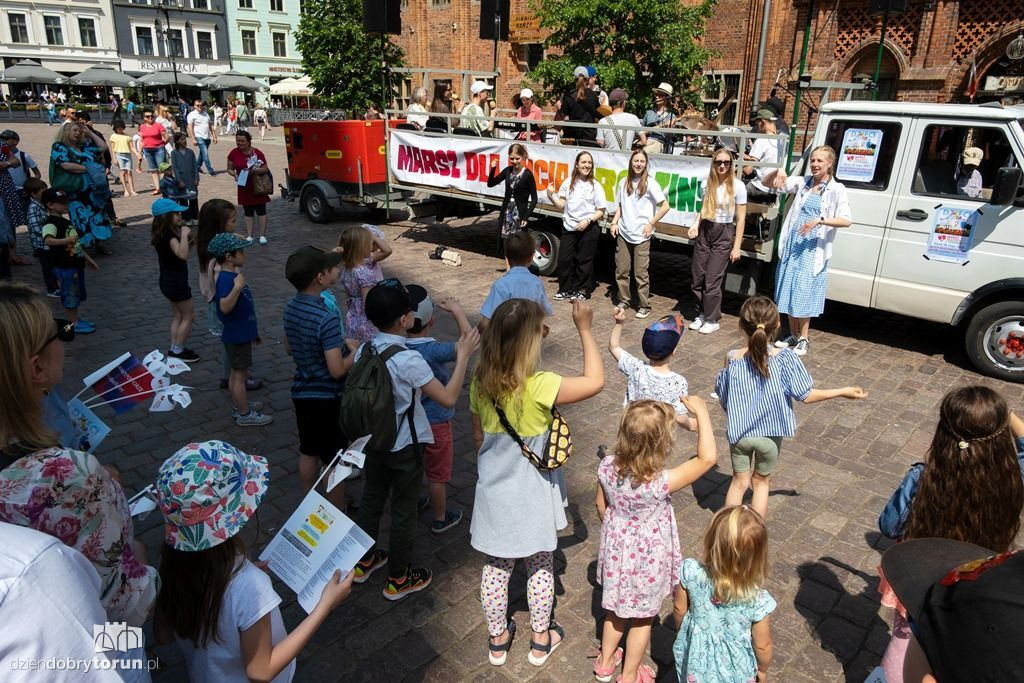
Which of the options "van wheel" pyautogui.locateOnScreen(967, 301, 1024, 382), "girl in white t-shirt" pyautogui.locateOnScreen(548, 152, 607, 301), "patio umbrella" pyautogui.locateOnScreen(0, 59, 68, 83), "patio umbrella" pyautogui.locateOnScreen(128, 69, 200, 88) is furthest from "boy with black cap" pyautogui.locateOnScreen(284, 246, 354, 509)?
"patio umbrella" pyautogui.locateOnScreen(0, 59, 68, 83)

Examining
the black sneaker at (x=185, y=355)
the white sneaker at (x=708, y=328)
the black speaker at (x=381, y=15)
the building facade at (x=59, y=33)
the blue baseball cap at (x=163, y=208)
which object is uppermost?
the building facade at (x=59, y=33)

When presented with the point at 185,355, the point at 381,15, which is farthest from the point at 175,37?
the point at 185,355

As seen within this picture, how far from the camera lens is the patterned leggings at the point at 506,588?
9.84 ft

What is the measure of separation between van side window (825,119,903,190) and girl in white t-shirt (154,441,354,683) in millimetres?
6657

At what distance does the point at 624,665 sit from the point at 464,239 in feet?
31.8

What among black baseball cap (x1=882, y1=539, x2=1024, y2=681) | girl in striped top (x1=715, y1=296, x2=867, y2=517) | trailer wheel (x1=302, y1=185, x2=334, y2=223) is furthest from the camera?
trailer wheel (x1=302, y1=185, x2=334, y2=223)

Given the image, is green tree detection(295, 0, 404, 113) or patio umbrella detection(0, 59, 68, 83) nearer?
green tree detection(295, 0, 404, 113)

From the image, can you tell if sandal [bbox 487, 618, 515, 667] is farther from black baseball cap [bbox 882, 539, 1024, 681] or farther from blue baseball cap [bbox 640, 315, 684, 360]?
black baseball cap [bbox 882, 539, 1024, 681]

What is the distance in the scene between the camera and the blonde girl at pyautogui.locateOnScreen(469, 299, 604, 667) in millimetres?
2746

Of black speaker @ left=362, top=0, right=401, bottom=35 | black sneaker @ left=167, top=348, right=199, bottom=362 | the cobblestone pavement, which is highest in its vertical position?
black speaker @ left=362, top=0, right=401, bottom=35

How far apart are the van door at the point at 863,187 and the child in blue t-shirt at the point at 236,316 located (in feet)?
18.6

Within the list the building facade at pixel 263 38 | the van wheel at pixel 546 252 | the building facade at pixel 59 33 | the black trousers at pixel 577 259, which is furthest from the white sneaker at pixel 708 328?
the building facade at pixel 59 33

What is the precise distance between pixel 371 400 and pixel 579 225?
5811 millimetres
